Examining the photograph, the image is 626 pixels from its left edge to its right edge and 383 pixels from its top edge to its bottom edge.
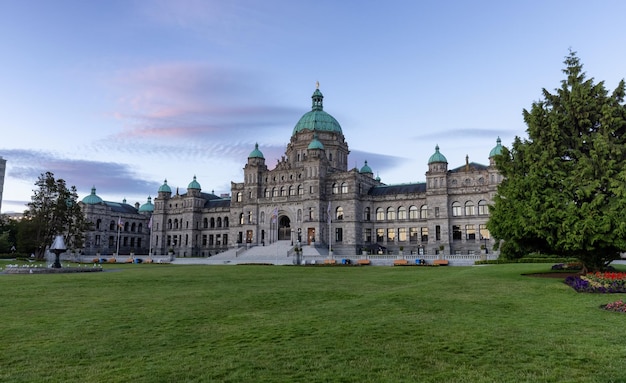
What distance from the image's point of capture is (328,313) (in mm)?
15156

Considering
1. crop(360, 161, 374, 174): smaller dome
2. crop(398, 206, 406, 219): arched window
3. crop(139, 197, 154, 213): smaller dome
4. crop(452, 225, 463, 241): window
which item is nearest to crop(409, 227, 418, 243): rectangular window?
crop(398, 206, 406, 219): arched window

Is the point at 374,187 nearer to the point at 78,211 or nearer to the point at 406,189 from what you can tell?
the point at 406,189

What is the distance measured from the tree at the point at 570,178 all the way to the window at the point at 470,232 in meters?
43.2

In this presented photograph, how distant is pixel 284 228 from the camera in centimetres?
8356

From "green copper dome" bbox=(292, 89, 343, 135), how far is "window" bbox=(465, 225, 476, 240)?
105 ft

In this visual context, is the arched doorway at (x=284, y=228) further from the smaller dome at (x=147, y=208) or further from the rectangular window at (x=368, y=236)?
the smaller dome at (x=147, y=208)

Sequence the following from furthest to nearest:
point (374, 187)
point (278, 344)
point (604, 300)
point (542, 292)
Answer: point (374, 187) → point (542, 292) → point (604, 300) → point (278, 344)

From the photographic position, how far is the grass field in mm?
8734

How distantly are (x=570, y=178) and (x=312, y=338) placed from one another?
2156 cm

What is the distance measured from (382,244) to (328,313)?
65.8m

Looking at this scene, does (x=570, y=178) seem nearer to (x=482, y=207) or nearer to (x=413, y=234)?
(x=482, y=207)

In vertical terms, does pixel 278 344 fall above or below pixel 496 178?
below

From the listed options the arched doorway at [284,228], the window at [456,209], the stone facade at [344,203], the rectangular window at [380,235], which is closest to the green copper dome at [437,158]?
the stone facade at [344,203]

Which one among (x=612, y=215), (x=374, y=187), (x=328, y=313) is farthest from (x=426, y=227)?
(x=328, y=313)
